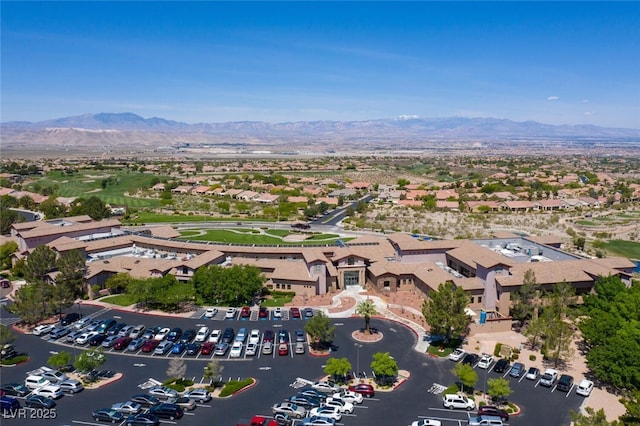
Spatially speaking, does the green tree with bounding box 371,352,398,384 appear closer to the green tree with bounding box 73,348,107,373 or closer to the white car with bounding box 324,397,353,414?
the white car with bounding box 324,397,353,414

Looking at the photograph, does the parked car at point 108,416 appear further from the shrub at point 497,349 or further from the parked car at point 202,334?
the shrub at point 497,349

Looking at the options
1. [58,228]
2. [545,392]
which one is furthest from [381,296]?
[58,228]

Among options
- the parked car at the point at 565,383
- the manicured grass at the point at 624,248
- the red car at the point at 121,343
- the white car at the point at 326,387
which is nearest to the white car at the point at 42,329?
the red car at the point at 121,343

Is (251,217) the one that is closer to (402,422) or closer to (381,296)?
(381,296)

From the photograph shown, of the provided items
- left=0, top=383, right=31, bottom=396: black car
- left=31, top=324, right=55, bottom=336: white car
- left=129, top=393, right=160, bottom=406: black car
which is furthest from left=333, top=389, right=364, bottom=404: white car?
left=31, top=324, right=55, bottom=336: white car

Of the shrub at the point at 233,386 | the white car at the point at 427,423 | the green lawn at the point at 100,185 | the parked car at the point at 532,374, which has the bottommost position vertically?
the parked car at the point at 532,374

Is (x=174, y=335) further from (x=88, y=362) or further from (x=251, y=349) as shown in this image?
(x=88, y=362)
